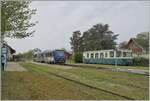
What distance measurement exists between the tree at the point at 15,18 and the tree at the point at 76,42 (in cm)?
9059

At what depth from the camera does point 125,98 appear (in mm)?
12336

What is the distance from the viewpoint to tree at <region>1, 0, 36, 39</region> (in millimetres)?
19156

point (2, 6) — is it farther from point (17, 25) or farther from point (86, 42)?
point (86, 42)

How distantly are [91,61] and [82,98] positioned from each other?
157 feet

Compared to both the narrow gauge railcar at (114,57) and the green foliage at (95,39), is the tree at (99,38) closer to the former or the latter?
the green foliage at (95,39)

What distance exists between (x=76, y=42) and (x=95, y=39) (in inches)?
517

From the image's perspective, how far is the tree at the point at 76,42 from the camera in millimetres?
113062

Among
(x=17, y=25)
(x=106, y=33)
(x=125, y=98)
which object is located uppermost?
(x=106, y=33)

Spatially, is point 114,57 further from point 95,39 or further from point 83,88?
point 95,39

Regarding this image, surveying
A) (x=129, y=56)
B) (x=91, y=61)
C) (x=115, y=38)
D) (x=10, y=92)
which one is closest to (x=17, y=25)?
(x=10, y=92)

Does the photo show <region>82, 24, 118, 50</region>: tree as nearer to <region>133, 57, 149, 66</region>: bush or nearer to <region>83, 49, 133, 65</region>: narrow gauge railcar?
<region>83, 49, 133, 65</region>: narrow gauge railcar

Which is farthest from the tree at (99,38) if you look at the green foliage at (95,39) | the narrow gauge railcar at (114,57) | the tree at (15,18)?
the tree at (15,18)

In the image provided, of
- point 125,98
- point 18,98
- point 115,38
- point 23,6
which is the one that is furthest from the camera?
point 115,38

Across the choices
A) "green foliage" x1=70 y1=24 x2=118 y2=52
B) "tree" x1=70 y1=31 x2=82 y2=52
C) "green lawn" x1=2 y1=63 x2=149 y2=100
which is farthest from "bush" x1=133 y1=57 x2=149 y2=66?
"tree" x1=70 y1=31 x2=82 y2=52
